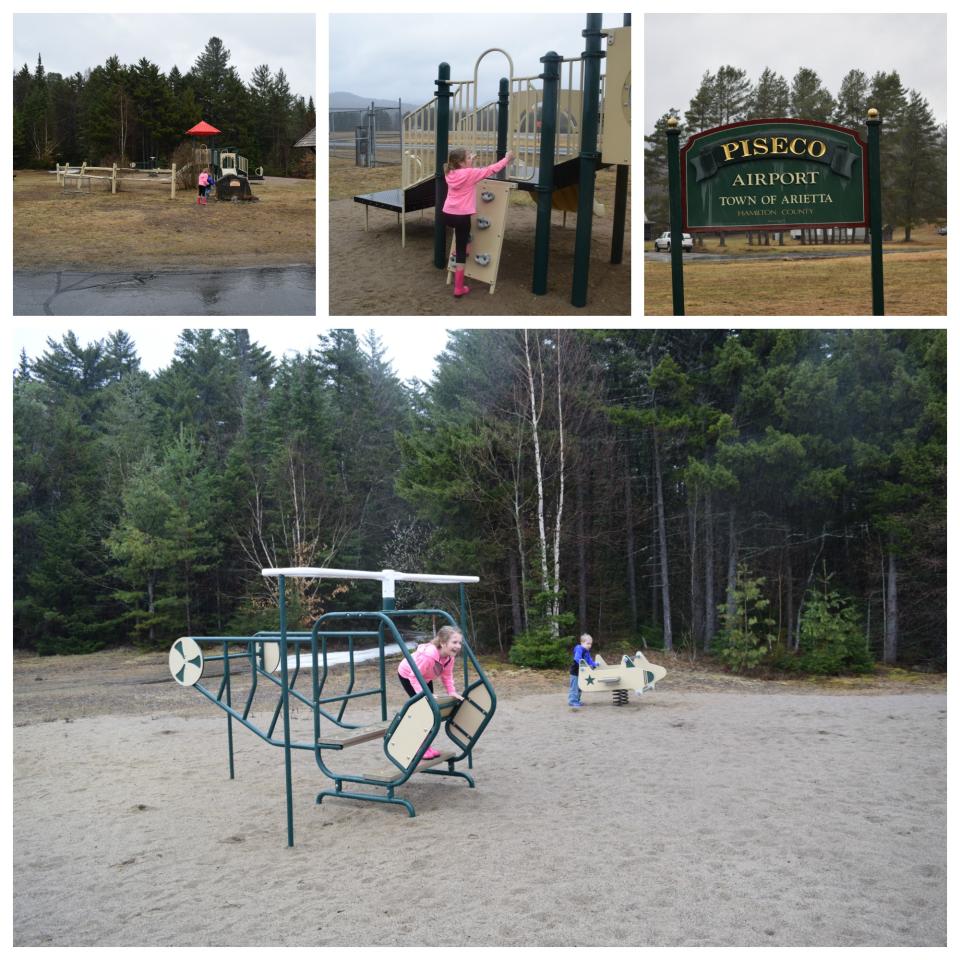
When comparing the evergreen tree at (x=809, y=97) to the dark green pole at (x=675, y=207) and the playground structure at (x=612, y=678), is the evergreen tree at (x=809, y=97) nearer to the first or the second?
the dark green pole at (x=675, y=207)

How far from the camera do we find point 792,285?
492 inches

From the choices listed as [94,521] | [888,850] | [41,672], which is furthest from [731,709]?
[94,521]

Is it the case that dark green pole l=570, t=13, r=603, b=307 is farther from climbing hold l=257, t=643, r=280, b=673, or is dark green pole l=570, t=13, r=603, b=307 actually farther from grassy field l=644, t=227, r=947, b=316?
climbing hold l=257, t=643, r=280, b=673

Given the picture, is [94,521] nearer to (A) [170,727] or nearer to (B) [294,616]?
(B) [294,616]

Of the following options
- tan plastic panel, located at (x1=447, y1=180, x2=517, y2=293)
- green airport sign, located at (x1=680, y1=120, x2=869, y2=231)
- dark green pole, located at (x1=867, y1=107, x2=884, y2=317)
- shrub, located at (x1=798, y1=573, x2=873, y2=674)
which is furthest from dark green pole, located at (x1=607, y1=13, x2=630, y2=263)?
shrub, located at (x1=798, y1=573, x2=873, y2=674)

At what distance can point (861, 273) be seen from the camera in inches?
510

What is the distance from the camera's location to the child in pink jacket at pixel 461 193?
971cm

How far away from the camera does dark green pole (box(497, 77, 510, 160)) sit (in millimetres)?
11166

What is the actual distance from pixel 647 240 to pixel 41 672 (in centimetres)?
1304

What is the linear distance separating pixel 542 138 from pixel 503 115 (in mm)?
2525

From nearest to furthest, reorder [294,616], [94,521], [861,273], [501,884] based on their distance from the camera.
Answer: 1. [501,884]
2. [861,273]
3. [294,616]
4. [94,521]

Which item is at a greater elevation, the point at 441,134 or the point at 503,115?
the point at 503,115

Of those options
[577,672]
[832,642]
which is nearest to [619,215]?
[577,672]

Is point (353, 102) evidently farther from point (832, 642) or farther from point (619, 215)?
point (832, 642)
